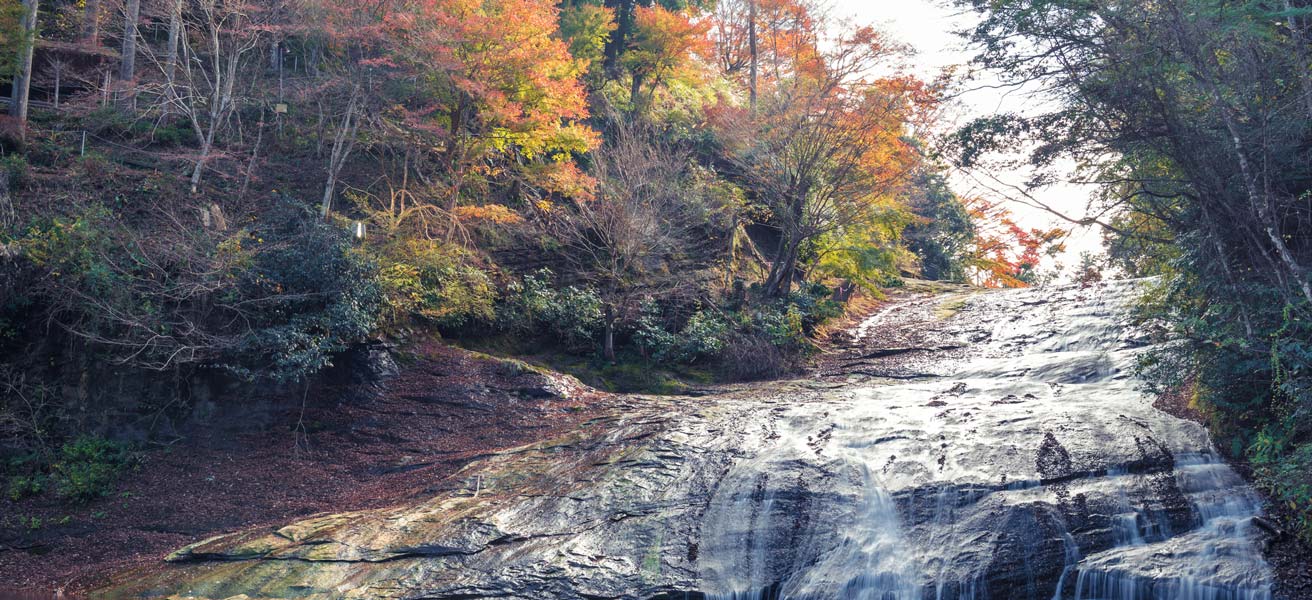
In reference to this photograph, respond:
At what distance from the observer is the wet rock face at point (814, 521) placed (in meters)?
8.70

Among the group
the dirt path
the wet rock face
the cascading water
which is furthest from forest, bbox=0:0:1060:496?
the cascading water

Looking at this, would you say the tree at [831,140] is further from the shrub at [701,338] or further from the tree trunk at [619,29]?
the tree trunk at [619,29]

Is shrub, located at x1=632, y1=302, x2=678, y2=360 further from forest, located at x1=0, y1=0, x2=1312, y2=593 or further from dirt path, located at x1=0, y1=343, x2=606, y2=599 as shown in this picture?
dirt path, located at x1=0, y1=343, x2=606, y2=599

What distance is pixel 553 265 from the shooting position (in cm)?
1988

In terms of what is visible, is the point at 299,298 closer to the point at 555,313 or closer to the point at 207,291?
the point at 207,291

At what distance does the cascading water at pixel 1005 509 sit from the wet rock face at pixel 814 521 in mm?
25

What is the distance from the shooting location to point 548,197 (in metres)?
21.3

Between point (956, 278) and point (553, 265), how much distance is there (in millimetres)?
20947

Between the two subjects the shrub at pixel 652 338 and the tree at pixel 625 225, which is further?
the shrub at pixel 652 338

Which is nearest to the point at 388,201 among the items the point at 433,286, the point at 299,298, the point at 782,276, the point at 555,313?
the point at 433,286

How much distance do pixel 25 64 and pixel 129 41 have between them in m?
2.15

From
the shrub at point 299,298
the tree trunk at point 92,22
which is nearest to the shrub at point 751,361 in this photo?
the shrub at point 299,298

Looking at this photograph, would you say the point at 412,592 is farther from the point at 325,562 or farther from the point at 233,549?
the point at 233,549

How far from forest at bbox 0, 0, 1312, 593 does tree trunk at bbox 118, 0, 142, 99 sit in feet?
0.27
